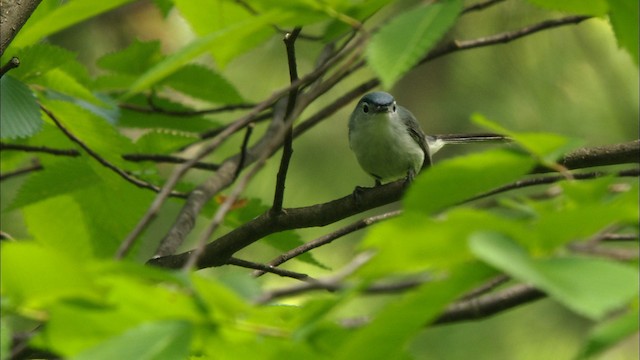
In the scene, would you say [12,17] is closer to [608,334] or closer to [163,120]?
[163,120]

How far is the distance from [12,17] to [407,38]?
84 cm

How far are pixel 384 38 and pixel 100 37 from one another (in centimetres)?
324

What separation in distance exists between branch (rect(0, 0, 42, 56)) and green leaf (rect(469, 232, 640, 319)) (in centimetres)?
100

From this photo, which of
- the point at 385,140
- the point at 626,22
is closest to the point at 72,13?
the point at 626,22

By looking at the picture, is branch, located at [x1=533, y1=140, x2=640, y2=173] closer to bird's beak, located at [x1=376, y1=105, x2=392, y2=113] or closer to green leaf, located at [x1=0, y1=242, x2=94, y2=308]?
green leaf, located at [x1=0, y1=242, x2=94, y2=308]

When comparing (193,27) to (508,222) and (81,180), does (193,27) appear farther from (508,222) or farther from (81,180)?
(508,222)

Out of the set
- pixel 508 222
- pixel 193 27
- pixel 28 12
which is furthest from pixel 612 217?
pixel 28 12

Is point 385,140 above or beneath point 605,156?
beneath

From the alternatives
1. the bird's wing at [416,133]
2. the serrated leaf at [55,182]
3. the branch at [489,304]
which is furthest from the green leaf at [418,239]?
the bird's wing at [416,133]

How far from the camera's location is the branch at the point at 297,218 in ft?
4.88

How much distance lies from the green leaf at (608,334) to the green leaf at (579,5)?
30 centimetres

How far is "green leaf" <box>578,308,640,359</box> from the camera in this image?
0.63 metres

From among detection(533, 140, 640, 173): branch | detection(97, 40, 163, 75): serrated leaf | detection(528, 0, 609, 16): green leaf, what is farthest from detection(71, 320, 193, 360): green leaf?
detection(97, 40, 163, 75): serrated leaf

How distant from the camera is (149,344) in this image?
623mm
